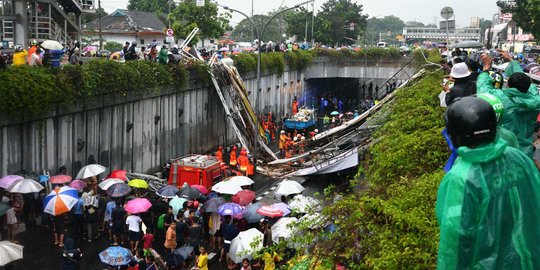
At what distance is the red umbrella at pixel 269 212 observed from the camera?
1620cm

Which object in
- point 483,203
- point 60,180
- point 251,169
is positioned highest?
point 483,203

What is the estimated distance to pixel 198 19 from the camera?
51.1 meters

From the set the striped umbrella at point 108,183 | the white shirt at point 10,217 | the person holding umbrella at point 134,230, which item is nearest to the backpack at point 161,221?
the person holding umbrella at point 134,230

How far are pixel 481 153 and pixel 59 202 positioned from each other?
49.7 ft

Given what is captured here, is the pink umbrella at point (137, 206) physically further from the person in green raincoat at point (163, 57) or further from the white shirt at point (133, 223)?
the person in green raincoat at point (163, 57)

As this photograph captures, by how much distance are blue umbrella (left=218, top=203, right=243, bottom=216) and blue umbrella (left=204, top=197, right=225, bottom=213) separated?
38cm

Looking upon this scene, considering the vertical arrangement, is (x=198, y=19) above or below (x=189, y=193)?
above

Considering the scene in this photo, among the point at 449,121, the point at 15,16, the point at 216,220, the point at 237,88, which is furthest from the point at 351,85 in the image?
the point at 449,121

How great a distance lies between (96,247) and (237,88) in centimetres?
1695

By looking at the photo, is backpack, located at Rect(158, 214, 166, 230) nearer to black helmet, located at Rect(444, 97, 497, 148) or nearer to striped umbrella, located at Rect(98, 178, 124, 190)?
striped umbrella, located at Rect(98, 178, 124, 190)

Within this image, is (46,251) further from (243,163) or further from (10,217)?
(243,163)

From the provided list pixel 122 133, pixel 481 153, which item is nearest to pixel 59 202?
pixel 122 133

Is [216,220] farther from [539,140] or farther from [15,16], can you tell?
[15,16]

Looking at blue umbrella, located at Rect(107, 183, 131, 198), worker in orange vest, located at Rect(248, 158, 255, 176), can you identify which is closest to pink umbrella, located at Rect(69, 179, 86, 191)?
blue umbrella, located at Rect(107, 183, 131, 198)
